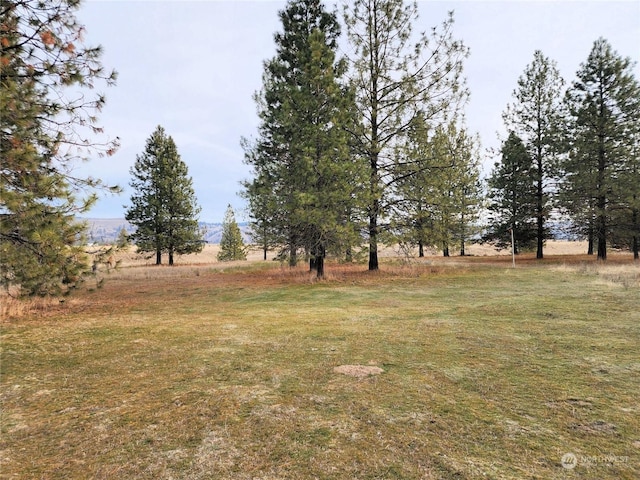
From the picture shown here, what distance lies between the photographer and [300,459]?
2229 millimetres

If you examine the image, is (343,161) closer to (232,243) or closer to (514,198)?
(514,198)

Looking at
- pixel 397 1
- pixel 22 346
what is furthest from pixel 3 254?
pixel 397 1

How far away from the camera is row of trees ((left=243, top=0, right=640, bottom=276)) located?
41.0 ft

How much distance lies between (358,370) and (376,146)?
12.0 metres

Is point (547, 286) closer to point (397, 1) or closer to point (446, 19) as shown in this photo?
point (446, 19)

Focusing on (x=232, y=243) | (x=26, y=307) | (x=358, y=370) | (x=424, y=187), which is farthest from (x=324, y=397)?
(x=232, y=243)

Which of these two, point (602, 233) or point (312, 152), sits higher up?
point (312, 152)

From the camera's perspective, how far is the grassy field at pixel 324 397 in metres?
2.20

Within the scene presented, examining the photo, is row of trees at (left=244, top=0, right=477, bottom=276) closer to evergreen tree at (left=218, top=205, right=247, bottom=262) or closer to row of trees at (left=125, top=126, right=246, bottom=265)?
row of trees at (left=125, top=126, right=246, bottom=265)

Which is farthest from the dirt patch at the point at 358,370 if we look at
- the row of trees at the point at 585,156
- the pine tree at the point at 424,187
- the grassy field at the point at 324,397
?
the row of trees at the point at 585,156

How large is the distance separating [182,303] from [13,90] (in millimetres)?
5328

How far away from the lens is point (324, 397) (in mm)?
3131

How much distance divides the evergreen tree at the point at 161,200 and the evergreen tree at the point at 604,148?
27041 mm

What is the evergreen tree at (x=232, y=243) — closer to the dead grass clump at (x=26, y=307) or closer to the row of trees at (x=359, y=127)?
the row of trees at (x=359, y=127)
